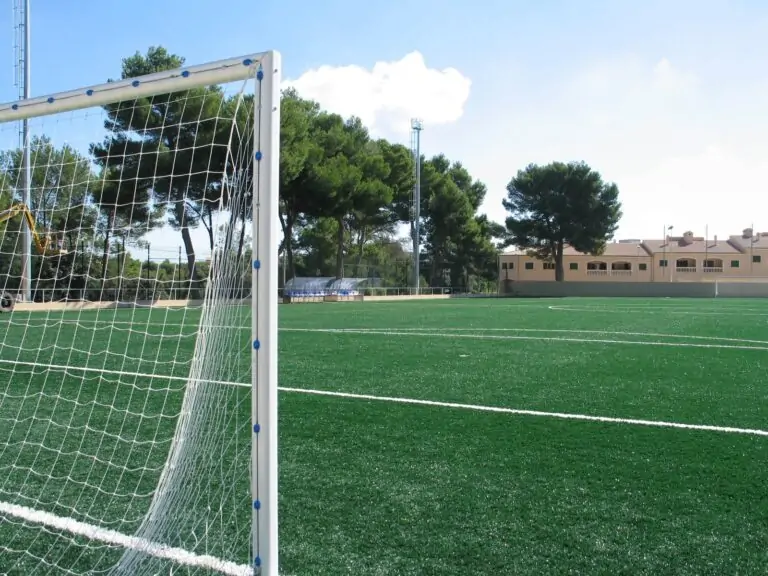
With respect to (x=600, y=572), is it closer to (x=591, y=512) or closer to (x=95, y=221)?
(x=591, y=512)

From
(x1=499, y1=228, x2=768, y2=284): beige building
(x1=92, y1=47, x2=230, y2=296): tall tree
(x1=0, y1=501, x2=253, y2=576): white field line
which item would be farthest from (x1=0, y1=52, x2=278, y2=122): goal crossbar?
(x1=499, y1=228, x2=768, y2=284): beige building

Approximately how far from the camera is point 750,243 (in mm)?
67375

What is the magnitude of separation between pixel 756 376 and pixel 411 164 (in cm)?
3823

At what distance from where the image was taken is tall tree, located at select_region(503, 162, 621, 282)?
5241cm

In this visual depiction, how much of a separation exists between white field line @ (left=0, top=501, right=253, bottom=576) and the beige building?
61593mm

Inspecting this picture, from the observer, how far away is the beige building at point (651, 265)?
6456 cm

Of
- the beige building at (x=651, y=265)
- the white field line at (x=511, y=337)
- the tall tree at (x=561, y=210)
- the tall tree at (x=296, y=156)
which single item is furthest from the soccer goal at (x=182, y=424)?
the beige building at (x=651, y=265)

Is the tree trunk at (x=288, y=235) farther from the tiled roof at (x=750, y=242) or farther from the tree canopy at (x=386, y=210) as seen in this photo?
the tiled roof at (x=750, y=242)


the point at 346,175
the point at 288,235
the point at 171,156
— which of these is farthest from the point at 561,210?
the point at 171,156

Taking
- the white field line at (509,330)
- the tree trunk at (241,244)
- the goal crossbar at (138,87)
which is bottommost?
the white field line at (509,330)

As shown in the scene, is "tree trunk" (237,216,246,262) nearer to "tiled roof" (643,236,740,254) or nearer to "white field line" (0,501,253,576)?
"white field line" (0,501,253,576)

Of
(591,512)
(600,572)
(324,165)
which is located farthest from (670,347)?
(324,165)

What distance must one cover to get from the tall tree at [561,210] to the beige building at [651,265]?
10030mm

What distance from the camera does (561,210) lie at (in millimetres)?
52938
